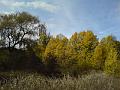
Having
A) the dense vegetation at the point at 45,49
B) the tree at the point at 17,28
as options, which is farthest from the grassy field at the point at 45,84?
the tree at the point at 17,28

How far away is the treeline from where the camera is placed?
39991mm

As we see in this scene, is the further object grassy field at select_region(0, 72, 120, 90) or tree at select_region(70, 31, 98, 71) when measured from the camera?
tree at select_region(70, 31, 98, 71)

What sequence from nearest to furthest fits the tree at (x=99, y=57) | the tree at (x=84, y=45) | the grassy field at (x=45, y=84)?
1. the grassy field at (x=45, y=84)
2. the tree at (x=99, y=57)
3. the tree at (x=84, y=45)

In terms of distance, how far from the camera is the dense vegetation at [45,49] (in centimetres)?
3981

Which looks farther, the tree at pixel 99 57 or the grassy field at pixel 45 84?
the tree at pixel 99 57

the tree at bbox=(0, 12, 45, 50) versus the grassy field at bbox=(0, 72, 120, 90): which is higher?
the tree at bbox=(0, 12, 45, 50)

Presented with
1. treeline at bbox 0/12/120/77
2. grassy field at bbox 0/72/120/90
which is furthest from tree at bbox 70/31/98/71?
grassy field at bbox 0/72/120/90

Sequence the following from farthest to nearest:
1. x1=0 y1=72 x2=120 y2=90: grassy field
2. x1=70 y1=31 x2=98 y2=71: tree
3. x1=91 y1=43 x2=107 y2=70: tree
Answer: x1=70 y1=31 x2=98 y2=71: tree
x1=91 y1=43 x2=107 y2=70: tree
x1=0 y1=72 x2=120 y2=90: grassy field

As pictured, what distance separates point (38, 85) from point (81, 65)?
33480 mm

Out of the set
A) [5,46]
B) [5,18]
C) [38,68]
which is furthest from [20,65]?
[5,18]

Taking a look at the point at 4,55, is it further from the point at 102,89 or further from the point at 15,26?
the point at 102,89

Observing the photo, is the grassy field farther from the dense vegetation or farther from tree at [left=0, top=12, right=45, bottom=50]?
tree at [left=0, top=12, right=45, bottom=50]

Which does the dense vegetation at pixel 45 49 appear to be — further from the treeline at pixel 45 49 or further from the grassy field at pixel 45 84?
the grassy field at pixel 45 84

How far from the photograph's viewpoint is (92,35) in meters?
48.7
